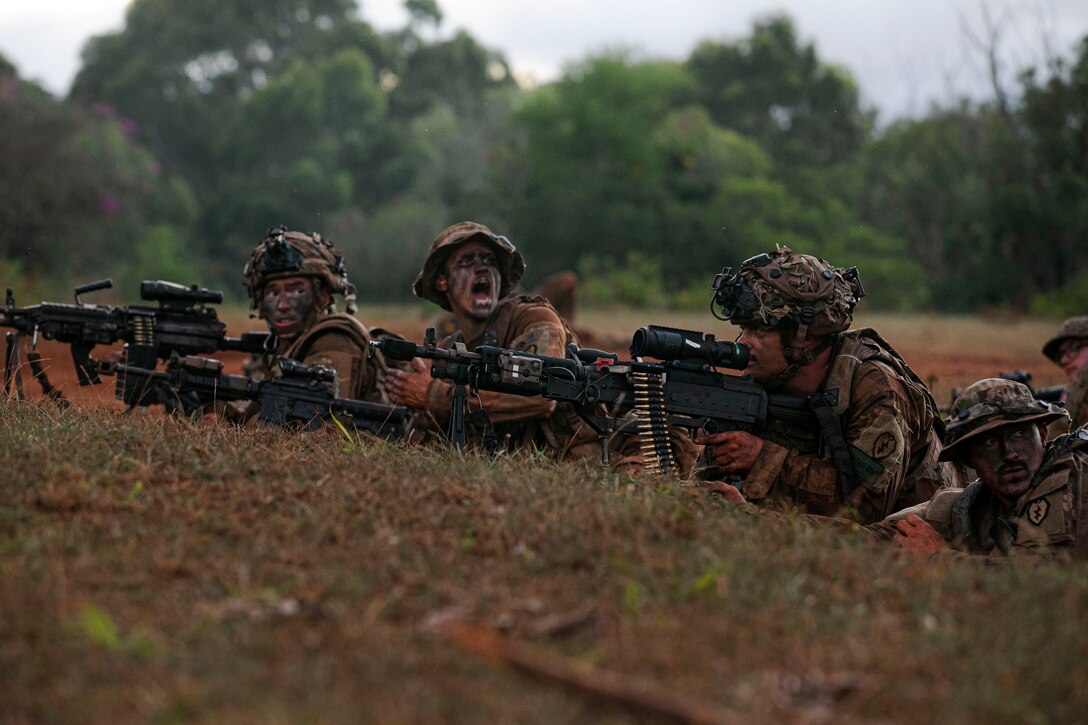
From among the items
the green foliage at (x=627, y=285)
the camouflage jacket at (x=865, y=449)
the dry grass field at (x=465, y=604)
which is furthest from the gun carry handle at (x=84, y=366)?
the green foliage at (x=627, y=285)

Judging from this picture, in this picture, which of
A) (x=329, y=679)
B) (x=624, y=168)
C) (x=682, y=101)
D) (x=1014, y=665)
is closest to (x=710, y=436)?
(x=1014, y=665)

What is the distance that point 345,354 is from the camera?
8594 mm

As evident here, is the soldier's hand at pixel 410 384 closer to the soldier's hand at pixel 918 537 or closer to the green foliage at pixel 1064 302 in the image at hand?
the soldier's hand at pixel 918 537

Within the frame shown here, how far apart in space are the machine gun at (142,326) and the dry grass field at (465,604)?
3348 millimetres

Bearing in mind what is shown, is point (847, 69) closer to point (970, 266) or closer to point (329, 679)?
point (970, 266)

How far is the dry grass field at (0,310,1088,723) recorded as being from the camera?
3.47 meters

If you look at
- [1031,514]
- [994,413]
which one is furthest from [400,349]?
[1031,514]

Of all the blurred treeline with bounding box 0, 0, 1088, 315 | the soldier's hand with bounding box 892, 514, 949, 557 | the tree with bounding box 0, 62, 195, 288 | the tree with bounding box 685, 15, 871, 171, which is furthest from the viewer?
the tree with bounding box 685, 15, 871, 171

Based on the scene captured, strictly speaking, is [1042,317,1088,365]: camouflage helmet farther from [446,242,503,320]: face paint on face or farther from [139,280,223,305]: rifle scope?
[139,280,223,305]: rifle scope

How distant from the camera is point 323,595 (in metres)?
4.17

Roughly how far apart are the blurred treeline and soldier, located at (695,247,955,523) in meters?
20.1

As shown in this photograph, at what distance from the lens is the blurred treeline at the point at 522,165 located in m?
34.5

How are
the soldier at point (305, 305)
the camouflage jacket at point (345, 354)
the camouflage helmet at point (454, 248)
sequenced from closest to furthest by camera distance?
the camouflage jacket at point (345, 354), the soldier at point (305, 305), the camouflage helmet at point (454, 248)

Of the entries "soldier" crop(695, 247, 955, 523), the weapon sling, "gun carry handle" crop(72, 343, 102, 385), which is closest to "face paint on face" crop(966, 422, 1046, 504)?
"soldier" crop(695, 247, 955, 523)
